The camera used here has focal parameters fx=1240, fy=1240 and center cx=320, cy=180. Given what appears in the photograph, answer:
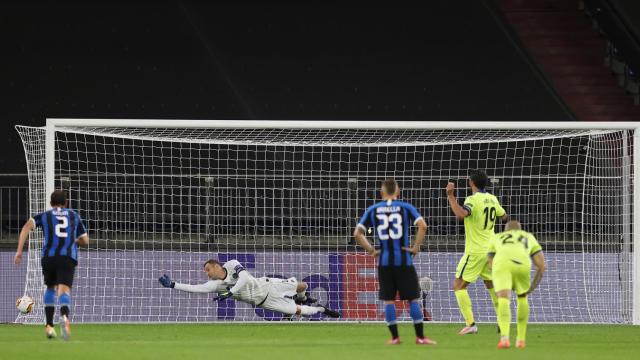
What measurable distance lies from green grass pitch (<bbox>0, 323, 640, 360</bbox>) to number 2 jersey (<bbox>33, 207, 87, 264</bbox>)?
851 millimetres

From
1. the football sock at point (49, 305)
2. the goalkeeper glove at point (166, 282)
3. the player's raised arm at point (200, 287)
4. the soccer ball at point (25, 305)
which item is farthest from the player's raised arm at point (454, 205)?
the soccer ball at point (25, 305)

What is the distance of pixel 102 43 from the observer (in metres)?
22.2

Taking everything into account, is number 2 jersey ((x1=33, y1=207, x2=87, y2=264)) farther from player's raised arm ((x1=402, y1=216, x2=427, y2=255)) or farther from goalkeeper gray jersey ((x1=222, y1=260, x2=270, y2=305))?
goalkeeper gray jersey ((x1=222, y1=260, x2=270, y2=305))

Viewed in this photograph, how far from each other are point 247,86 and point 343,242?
6210 millimetres

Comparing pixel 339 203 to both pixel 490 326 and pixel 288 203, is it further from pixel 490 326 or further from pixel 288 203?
pixel 490 326

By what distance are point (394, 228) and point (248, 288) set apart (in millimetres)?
4378

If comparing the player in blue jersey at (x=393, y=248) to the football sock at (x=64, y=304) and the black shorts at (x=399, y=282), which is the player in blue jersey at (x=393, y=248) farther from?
the football sock at (x=64, y=304)

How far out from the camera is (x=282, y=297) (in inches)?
605

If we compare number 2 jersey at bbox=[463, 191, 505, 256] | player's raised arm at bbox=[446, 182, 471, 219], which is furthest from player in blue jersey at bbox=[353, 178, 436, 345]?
number 2 jersey at bbox=[463, 191, 505, 256]

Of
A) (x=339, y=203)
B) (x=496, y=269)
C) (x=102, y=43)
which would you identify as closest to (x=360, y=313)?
(x=339, y=203)

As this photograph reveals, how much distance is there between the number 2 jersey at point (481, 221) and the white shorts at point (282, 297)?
311cm

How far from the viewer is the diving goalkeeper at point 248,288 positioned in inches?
594

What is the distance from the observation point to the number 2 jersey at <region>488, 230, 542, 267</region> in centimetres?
1075

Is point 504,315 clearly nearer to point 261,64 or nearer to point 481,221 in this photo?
point 481,221
